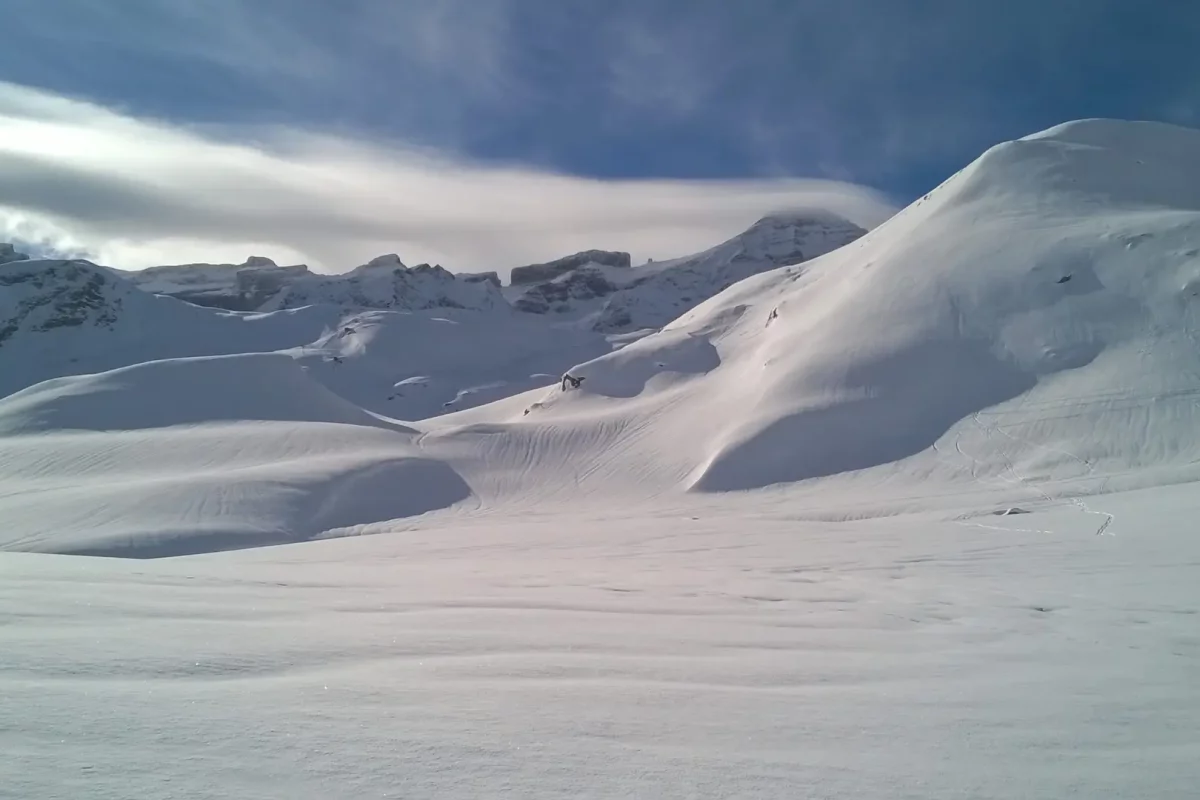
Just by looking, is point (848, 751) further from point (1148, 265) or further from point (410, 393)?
point (410, 393)

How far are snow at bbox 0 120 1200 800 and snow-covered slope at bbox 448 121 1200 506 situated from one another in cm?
19

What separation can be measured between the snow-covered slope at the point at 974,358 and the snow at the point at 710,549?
0.19m

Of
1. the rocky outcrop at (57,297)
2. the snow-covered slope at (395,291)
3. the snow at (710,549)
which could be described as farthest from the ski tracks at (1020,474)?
the snow-covered slope at (395,291)

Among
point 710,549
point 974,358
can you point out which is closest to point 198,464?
point 710,549

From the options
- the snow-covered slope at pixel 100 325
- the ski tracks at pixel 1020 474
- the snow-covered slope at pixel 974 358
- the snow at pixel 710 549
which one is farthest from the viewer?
the snow-covered slope at pixel 100 325

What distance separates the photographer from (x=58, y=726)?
10.7 ft

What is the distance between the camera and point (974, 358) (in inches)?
1230

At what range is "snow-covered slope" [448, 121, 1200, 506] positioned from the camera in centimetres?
2608

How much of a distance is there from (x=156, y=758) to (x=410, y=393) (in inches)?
3256

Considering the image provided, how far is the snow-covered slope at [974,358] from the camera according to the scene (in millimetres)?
26078

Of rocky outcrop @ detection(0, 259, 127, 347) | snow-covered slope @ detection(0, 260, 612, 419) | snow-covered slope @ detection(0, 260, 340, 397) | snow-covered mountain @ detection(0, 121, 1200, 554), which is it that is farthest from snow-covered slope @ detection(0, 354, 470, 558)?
rocky outcrop @ detection(0, 259, 127, 347)

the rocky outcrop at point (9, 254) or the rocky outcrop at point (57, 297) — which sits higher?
the rocky outcrop at point (9, 254)

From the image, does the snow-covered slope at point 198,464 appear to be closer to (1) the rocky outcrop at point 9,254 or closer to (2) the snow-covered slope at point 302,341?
(2) the snow-covered slope at point 302,341

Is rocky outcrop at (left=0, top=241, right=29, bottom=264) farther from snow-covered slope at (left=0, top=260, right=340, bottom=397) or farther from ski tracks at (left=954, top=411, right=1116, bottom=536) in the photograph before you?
ski tracks at (left=954, top=411, right=1116, bottom=536)
